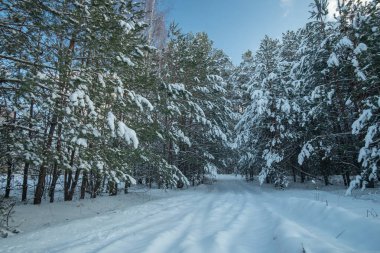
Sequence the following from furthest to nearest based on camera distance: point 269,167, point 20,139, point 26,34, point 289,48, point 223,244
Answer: point 289,48 → point 269,167 → point 20,139 → point 26,34 → point 223,244

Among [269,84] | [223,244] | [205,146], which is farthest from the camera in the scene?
[205,146]

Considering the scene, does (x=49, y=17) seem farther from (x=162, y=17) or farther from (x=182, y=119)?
→ (x=182, y=119)

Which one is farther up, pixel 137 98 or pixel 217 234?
pixel 137 98

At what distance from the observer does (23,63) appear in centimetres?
578

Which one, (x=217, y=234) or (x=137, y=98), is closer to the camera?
(x=217, y=234)

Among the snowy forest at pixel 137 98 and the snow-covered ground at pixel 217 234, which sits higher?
the snowy forest at pixel 137 98

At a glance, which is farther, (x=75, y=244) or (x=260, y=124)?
(x=260, y=124)

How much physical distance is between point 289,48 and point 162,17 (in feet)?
39.0

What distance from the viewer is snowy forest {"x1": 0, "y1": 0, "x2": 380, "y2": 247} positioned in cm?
595

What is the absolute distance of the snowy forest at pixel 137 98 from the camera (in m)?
5.95

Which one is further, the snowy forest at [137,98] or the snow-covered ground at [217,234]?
the snowy forest at [137,98]

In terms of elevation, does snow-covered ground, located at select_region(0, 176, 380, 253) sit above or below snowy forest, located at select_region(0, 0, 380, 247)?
below

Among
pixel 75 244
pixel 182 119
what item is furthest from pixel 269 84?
pixel 75 244

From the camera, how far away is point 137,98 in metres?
7.85
